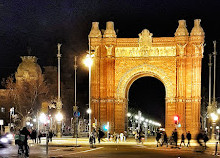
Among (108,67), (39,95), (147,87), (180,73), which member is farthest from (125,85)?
(147,87)

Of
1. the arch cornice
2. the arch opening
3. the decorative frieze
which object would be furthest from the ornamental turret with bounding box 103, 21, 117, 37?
the arch opening

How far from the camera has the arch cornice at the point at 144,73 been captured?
5012 centimetres

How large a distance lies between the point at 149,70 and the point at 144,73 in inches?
42.2

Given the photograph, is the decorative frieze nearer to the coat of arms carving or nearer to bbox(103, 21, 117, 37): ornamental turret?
the coat of arms carving

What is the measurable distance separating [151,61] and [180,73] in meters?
3.64

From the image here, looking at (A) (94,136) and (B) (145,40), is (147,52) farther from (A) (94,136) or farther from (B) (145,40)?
(A) (94,136)

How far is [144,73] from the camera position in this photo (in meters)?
51.3

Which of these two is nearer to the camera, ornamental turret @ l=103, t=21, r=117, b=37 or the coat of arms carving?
the coat of arms carving

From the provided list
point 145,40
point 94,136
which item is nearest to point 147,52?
point 145,40

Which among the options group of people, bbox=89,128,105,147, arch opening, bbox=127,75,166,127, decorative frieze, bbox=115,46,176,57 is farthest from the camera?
arch opening, bbox=127,75,166,127

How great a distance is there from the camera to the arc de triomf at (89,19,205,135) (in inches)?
1949

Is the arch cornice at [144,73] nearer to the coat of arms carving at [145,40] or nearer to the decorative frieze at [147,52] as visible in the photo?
the decorative frieze at [147,52]

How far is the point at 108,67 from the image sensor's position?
1991 inches

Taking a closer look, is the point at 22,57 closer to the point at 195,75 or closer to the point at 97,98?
the point at 97,98
